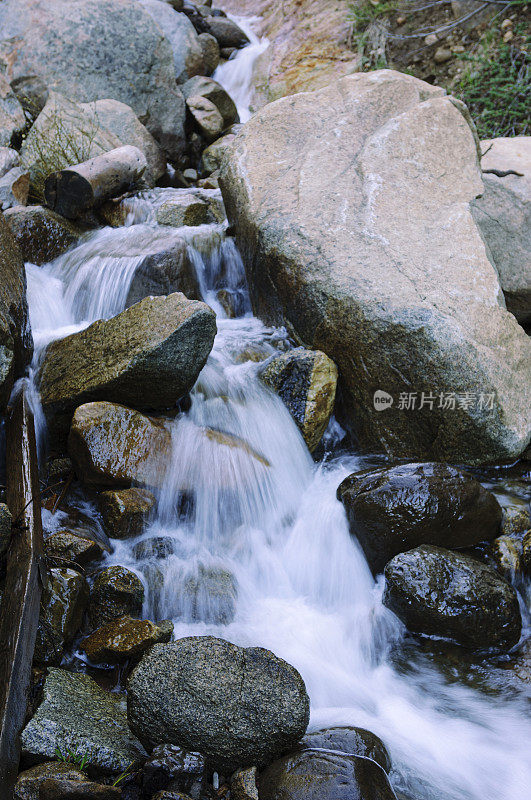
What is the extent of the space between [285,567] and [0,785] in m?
1.95

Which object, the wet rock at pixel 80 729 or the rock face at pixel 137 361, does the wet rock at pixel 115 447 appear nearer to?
the rock face at pixel 137 361

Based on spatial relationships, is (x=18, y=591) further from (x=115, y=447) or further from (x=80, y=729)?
(x=115, y=447)

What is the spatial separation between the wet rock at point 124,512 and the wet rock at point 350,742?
1551 millimetres

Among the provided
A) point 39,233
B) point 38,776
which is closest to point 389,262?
point 39,233

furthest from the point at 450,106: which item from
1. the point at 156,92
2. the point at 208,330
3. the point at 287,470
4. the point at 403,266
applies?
the point at 156,92

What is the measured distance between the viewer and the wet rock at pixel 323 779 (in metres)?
2.10

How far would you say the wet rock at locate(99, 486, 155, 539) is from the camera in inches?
133

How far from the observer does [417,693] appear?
2.90 metres

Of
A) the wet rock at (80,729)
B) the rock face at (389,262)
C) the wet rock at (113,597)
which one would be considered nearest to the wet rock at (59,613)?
the wet rock at (113,597)

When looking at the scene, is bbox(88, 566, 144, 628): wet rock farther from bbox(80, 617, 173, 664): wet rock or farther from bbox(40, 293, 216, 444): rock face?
bbox(40, 293, 216, 444): rock face

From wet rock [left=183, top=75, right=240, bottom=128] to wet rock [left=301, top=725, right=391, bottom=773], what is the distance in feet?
33.3

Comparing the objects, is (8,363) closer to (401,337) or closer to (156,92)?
(401,337)

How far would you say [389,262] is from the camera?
4.31 m

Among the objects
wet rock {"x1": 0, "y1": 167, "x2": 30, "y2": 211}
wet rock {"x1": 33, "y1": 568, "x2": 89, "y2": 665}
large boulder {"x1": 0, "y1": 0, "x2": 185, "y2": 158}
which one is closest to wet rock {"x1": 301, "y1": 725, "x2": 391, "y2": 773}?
wet rock {"x1": 33, "y1": 568, "x2": 89, "y2": 665}
